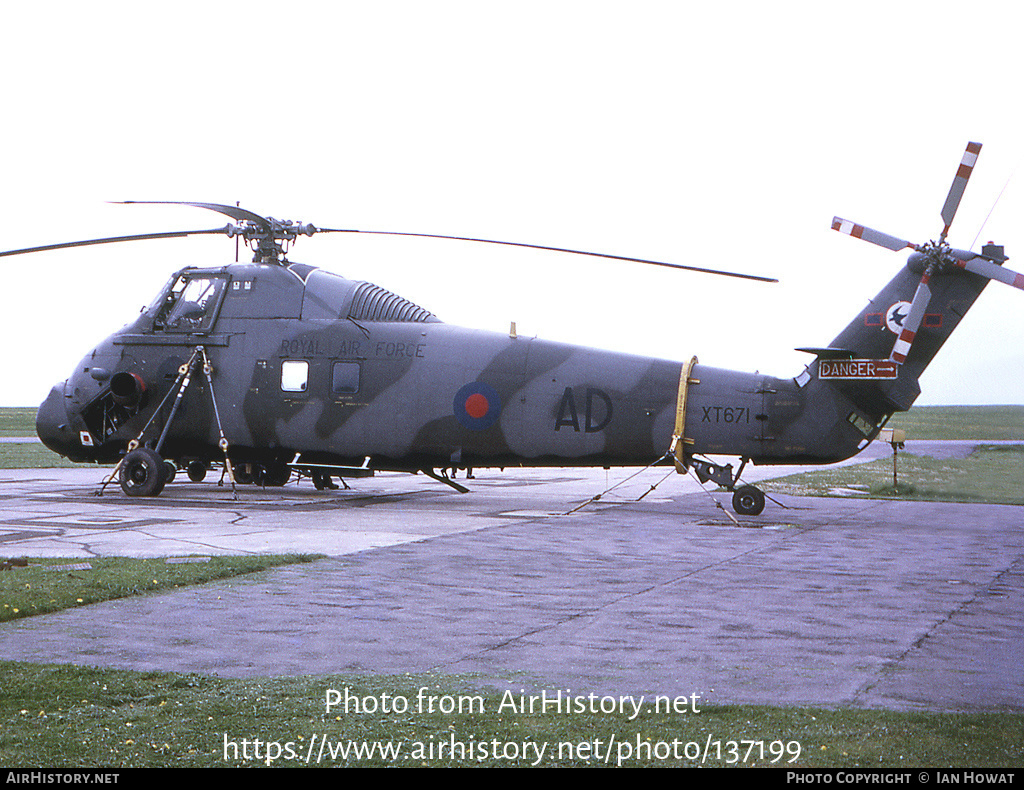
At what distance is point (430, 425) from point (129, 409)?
654cm

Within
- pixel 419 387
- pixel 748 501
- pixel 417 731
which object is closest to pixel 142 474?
pixel 419 387

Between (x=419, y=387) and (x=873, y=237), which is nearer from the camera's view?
(x=873, y=237)

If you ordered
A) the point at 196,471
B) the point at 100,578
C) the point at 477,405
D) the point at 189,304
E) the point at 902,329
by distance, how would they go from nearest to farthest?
the point at 100,578 < the point at 902,329 < the point at 477,405 < the point at 189,304 < the point at 196,471

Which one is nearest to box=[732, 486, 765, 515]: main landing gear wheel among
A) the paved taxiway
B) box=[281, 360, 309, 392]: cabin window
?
the paved taxiway

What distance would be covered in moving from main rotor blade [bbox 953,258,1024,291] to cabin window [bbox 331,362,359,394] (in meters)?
10.7

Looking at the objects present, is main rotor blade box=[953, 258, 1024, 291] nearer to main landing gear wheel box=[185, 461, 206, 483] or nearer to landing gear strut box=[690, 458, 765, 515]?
landing gear strut box=[690, 458, 765, 515]

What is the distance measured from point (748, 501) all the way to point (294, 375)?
8.94m

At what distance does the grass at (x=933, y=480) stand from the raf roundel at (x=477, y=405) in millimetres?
→ 7772

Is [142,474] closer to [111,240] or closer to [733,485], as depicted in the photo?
[111,240]

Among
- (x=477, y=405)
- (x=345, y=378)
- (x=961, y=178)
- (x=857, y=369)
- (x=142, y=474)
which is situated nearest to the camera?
(x=961, y=178)

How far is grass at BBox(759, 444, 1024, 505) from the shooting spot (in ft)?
44.4

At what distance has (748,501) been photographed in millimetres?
16562

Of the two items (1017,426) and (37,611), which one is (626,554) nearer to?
(1017,426)

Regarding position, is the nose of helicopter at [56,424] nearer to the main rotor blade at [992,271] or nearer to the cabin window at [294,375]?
the cabin window at [294,375]
